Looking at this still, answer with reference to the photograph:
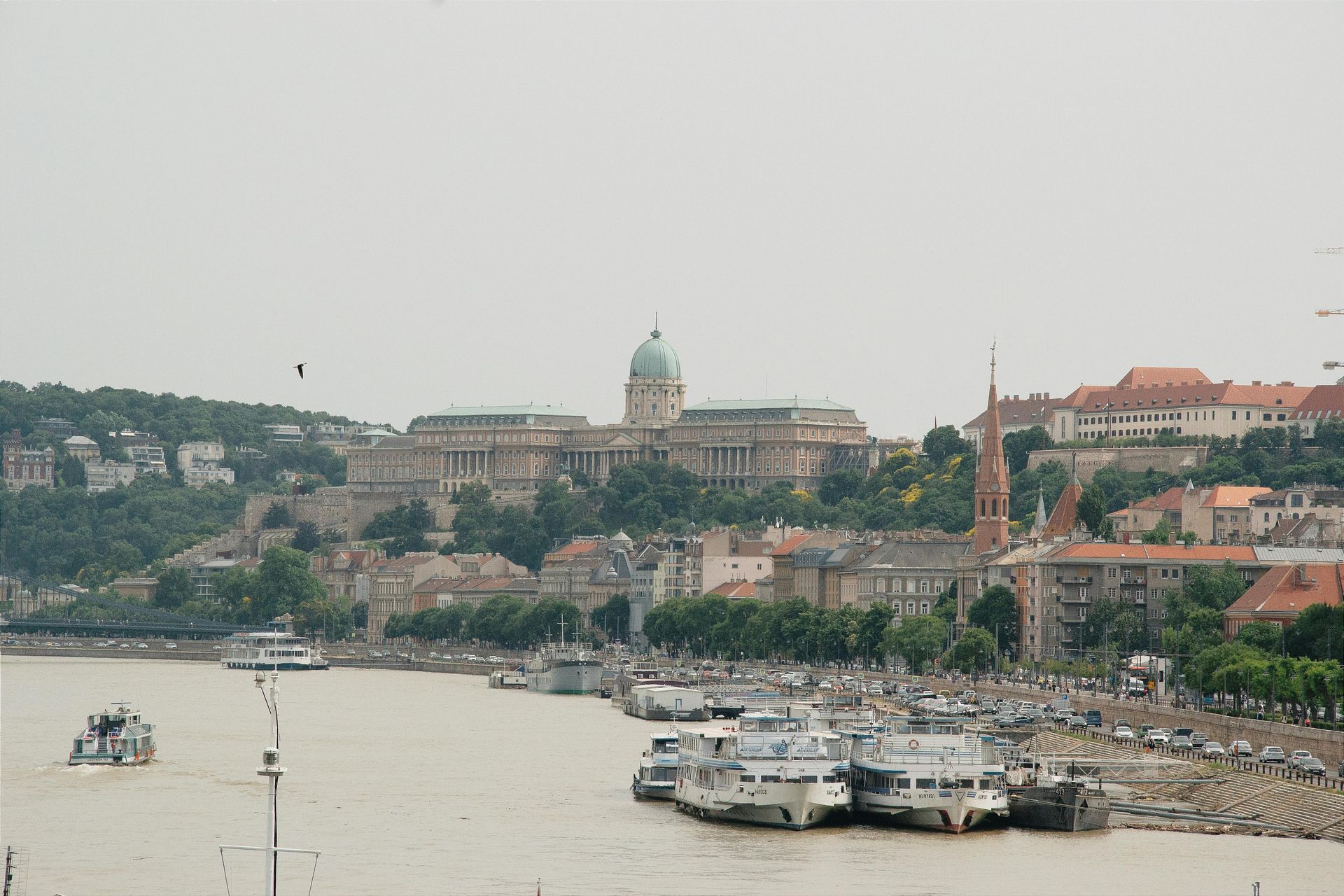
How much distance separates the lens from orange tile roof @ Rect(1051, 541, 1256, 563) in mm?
93000

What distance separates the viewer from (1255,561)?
300 feet

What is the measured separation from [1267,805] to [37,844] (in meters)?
20.6

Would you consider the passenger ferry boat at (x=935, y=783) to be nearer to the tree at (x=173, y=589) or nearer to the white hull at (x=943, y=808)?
the white hull at (x=943, y=808)

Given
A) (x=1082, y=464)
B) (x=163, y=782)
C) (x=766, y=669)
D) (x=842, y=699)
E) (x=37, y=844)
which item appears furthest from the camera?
(x=1082, y=464)

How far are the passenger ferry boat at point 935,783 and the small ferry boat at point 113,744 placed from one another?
19.2 meters

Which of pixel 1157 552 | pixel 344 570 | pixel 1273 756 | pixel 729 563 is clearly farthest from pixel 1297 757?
pixel 344 570

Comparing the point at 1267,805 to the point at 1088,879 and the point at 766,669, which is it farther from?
the point at 766,669

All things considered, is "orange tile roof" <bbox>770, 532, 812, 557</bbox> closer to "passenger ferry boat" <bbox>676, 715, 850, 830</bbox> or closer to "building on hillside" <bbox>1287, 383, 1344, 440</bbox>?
"building on hillside" <bbox>1287, 383, 1344, 440</bbox>

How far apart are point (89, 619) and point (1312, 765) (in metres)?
120

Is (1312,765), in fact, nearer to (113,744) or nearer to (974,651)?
(113,744)

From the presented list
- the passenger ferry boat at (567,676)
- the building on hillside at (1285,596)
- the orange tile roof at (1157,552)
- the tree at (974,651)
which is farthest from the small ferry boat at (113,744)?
the passenger ferry boat at (567,676)

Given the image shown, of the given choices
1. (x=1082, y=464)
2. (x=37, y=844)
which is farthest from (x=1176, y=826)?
(x=1082, y=464)

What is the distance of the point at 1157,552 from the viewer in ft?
308

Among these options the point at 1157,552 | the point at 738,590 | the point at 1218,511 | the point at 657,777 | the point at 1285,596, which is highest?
the point at 1218,511
